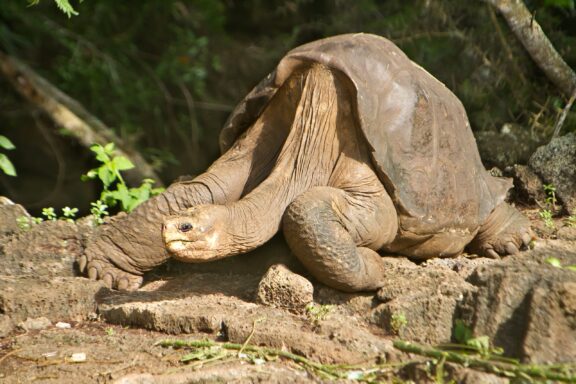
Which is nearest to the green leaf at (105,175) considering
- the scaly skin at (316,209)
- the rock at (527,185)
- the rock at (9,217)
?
the rock at (9,217)

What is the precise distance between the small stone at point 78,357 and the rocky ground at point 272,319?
0.01 m

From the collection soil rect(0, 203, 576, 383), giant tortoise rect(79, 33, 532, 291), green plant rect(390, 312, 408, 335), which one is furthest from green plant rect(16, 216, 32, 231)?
green plant rect(390, 312, 408, 335)

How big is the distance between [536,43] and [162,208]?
3.67 m

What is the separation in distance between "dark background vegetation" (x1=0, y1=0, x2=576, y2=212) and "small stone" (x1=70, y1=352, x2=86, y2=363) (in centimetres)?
440

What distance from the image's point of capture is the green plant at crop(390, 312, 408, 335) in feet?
11.6

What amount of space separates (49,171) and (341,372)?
26.2 ft

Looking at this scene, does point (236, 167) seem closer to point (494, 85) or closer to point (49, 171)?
point (494, 85)

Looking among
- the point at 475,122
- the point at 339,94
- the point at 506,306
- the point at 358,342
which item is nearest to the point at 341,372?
the point at 358,342

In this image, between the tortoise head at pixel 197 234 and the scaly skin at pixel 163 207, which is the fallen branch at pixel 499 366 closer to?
the tortoise head at pixel 197 234

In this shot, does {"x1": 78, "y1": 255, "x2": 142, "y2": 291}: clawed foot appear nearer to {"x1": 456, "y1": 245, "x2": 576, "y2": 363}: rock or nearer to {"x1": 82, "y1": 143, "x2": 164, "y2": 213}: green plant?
{"x1": 82, "y1": 143, "x2": 164, "y2": 213}: green plant

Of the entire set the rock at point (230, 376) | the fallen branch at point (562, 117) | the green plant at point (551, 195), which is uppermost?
the fallen branch at point (562, 117)

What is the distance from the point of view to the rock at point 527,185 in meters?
5.86

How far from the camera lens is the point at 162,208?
4.36 m

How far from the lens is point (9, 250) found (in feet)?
15.2
